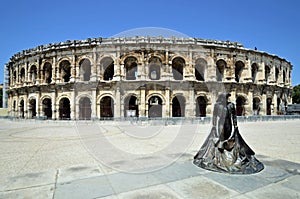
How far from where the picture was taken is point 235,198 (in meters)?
2.83

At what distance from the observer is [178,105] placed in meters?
21.0

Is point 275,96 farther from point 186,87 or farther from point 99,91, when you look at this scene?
point 99,91

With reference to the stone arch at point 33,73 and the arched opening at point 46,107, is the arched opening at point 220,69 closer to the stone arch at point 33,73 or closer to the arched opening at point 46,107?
the arched opening at point 46,107

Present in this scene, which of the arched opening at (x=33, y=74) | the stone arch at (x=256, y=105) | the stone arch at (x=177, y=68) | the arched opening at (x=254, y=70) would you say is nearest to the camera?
the stone arch at (x=177, y=68)

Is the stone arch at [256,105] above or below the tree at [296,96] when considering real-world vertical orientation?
below

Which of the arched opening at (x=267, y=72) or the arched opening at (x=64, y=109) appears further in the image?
the arched opening at (x=267, y=72)

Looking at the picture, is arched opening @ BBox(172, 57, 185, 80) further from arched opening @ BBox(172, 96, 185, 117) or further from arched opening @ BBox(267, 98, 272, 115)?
arched opening @ BBox(267, 98, 272, 115)

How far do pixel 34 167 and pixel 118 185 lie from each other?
8.75ft

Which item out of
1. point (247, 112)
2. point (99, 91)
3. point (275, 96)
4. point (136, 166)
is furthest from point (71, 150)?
point (275, 96)

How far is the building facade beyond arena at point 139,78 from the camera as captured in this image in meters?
18.6

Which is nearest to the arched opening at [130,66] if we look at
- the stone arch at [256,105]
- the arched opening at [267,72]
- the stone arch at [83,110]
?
the stone arch at [83,110]

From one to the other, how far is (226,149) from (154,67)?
59.1 feet

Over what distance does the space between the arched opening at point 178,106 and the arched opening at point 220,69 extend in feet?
17.0

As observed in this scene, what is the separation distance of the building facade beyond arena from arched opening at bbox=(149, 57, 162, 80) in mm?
103
